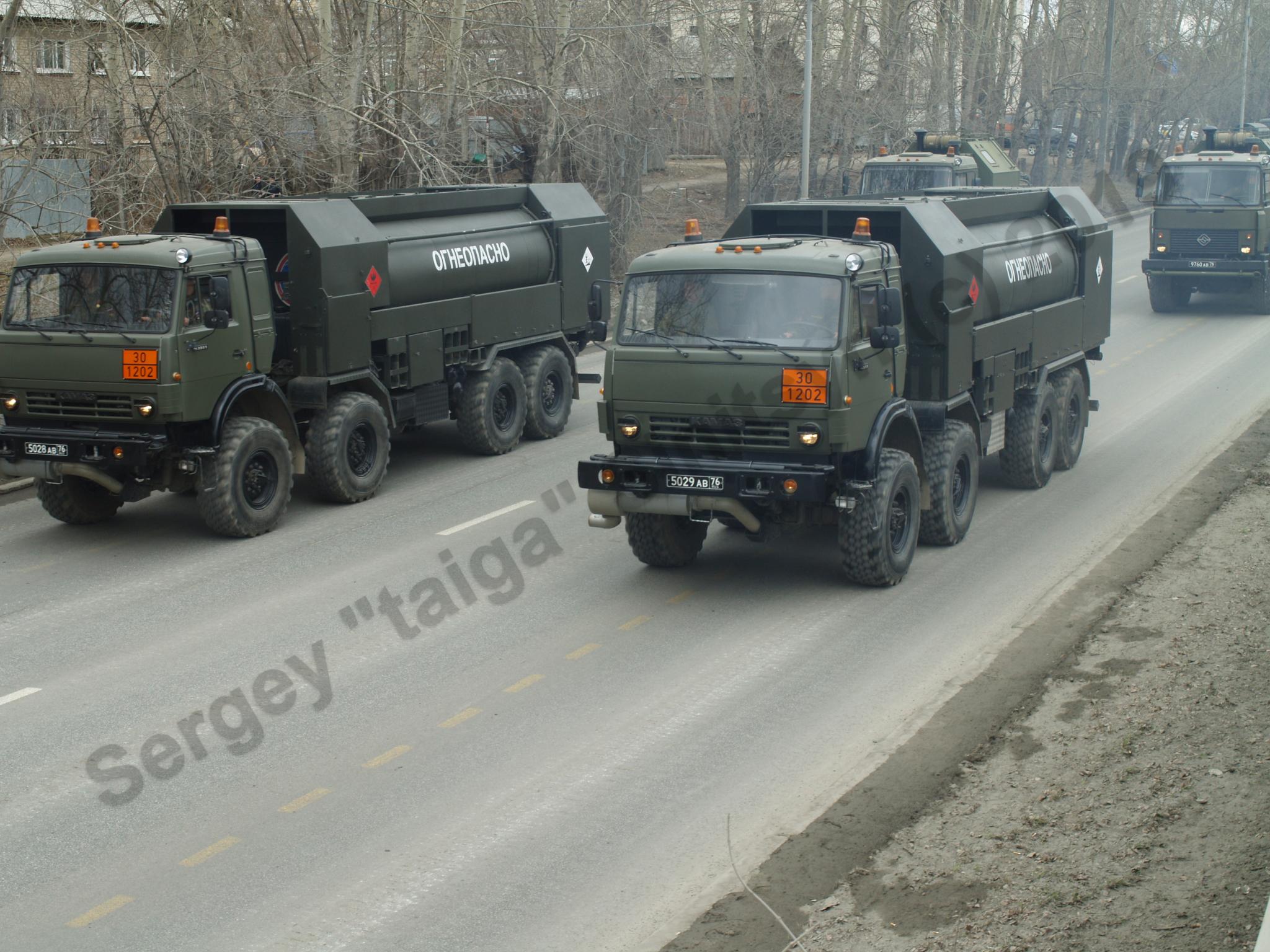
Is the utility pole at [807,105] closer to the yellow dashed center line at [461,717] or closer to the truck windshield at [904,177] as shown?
the truck windshield at [904,177]

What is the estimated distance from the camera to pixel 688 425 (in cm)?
1058

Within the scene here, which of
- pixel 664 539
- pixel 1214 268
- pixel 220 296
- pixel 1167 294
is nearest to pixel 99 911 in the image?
pixel 664 539

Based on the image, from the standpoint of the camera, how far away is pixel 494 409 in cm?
1619

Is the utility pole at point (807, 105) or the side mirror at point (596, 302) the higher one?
the utility pole at point (807, 105)

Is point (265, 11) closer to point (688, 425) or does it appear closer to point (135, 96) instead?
point (135, 96)

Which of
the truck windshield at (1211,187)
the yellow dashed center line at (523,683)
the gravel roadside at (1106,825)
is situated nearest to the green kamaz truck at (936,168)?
the truck windshield at (1211,187)

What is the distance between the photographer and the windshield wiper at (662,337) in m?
10.5

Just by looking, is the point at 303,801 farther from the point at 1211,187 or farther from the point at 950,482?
the point at 1211,187

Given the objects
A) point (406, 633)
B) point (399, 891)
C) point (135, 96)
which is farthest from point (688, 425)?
point (135, 96)

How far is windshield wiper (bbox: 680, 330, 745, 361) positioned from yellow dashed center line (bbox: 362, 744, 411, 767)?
377cm

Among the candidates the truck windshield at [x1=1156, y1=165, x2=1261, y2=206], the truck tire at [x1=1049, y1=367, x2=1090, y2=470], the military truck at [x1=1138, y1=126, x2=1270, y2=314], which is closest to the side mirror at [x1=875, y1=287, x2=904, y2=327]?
the truck tire at [x1=1049, y1=367, x2=1090, y2=470]

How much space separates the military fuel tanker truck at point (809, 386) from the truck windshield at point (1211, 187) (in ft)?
49.0

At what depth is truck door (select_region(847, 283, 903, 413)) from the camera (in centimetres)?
1045

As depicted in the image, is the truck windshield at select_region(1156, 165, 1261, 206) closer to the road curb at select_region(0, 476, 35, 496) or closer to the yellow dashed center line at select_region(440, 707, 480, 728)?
the road curb at select_region(0, 476, 35, 496)
